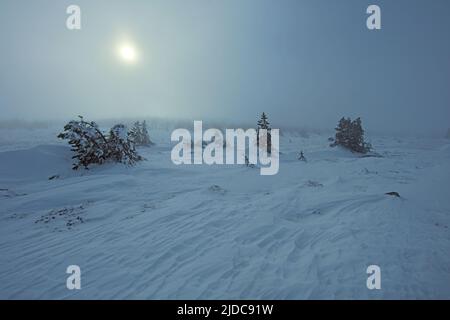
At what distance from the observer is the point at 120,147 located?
17391 millimetres

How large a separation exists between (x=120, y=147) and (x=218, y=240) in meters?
13.1

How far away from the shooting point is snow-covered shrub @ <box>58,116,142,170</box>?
622 inches

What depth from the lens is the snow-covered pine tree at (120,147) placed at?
16969 millimetres

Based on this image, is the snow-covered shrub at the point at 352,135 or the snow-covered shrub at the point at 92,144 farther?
the snow-covered shrub at the point at 352,135

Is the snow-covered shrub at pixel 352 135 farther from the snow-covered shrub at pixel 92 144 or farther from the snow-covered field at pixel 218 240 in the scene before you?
the snow-covered shrub at pixel 92 144

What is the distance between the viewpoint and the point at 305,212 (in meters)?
9.20

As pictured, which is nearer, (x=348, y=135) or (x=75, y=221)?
(x=75, y=221)

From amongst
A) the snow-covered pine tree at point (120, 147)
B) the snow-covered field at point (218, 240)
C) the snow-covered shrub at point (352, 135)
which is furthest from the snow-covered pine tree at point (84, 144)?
the snow-covered shrub at point (352, 135)

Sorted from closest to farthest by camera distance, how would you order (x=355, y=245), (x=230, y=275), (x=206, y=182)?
(x=230, y=275), (x=355, y=245), (x=206, y=182)

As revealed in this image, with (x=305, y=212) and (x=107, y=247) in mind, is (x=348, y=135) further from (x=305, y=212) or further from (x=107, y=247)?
(x=107, y=247)

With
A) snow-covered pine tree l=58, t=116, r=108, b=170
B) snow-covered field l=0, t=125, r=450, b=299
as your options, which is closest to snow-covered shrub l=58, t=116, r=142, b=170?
snow-covered pine tree l=58, t=116, r=108, b=170

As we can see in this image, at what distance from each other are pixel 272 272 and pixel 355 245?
8.26ft
